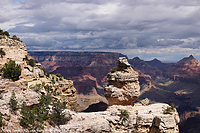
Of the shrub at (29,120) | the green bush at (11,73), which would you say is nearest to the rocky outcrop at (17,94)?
the shrub at (29,120)

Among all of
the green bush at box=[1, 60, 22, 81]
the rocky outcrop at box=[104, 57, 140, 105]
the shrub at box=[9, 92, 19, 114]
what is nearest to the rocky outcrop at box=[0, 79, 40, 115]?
the shrub at box=[9, 92, 19, 114]

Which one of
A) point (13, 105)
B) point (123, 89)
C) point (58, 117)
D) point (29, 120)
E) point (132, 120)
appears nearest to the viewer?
point (29, 120)

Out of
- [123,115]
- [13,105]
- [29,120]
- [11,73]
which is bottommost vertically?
[123,115]

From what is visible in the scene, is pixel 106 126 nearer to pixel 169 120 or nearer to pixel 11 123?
pixel 169 120

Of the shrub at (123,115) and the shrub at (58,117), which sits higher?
the shrub at (58,117)

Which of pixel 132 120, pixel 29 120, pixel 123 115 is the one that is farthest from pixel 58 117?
pixel 132 120

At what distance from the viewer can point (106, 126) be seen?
107ft

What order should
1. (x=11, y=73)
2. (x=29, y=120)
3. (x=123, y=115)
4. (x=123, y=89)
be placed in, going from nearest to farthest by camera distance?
1. (x=29, y=120)
2. (x=123, y=115)
3. (x=11, y=73)
4. (x=123, y=89)

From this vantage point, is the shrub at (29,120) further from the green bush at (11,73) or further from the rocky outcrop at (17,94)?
the green bush at (11,73)

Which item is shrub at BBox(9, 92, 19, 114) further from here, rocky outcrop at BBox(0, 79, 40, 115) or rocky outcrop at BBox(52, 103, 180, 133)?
rocky outcrop at BBox(52, 103, 180, 133)

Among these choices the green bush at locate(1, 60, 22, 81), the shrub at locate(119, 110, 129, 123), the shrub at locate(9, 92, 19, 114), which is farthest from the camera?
the green bush at locate(1, 60, 22, 81)

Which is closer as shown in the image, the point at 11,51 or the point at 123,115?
the point at 123,115

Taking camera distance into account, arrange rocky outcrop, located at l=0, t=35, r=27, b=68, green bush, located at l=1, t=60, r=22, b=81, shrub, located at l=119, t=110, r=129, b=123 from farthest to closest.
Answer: rocky outcrop, located at l=0, t=35, r=27, b=68 < green bush, located at l=1, t=60, r=22, b=81 < shrub, located at l=119, t=110, r=129, b=123

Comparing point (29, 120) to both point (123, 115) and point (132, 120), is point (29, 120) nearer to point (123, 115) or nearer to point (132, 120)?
point (123, 115)
